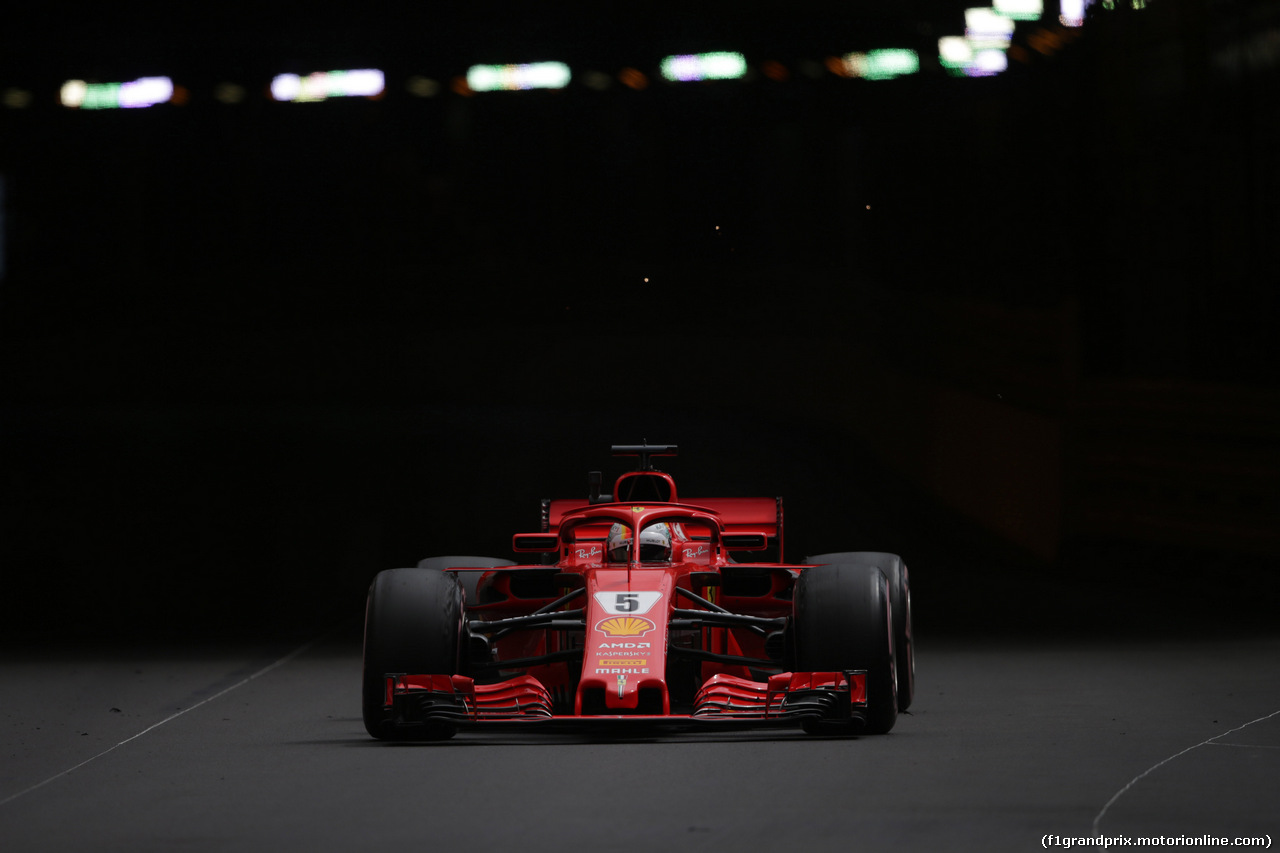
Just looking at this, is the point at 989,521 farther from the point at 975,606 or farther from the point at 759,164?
the point at 759,164

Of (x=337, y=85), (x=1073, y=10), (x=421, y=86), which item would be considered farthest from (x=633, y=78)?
(x=1073, y=10)

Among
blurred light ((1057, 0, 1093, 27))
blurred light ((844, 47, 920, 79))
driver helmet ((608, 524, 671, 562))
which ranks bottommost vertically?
driver helmet ((608, 524, 671, 562))

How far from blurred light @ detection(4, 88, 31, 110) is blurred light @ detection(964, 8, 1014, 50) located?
22.1m

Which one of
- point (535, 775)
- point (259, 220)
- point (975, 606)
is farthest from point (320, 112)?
point (535, 775)

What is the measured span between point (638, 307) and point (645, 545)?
3176cm

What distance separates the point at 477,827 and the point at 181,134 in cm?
4158

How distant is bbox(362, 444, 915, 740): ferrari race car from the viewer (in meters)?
9.54

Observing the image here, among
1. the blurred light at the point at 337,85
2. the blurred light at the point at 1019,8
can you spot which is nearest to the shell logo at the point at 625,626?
the blurred light at the point at 1019,8

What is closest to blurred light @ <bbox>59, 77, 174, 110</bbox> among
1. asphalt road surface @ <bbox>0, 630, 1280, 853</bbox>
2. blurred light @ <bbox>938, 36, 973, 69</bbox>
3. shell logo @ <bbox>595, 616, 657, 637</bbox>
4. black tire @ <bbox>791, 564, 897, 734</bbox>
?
blurred light @ <bbox>938, 36, 973, 69</bbox>

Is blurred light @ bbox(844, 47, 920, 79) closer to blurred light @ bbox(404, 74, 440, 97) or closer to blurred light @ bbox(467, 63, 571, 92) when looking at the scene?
blurred light @ bbox(467, 63, 571, 92)

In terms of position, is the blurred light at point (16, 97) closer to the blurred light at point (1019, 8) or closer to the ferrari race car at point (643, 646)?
the blurred light at point (1019, 8)

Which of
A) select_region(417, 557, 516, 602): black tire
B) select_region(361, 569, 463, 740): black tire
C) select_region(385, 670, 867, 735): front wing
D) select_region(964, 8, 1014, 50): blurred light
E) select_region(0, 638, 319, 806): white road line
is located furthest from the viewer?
select_region(964, 8, 1014, 50): blurred light

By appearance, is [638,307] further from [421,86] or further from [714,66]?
[421,86]

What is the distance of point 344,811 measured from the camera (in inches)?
313
